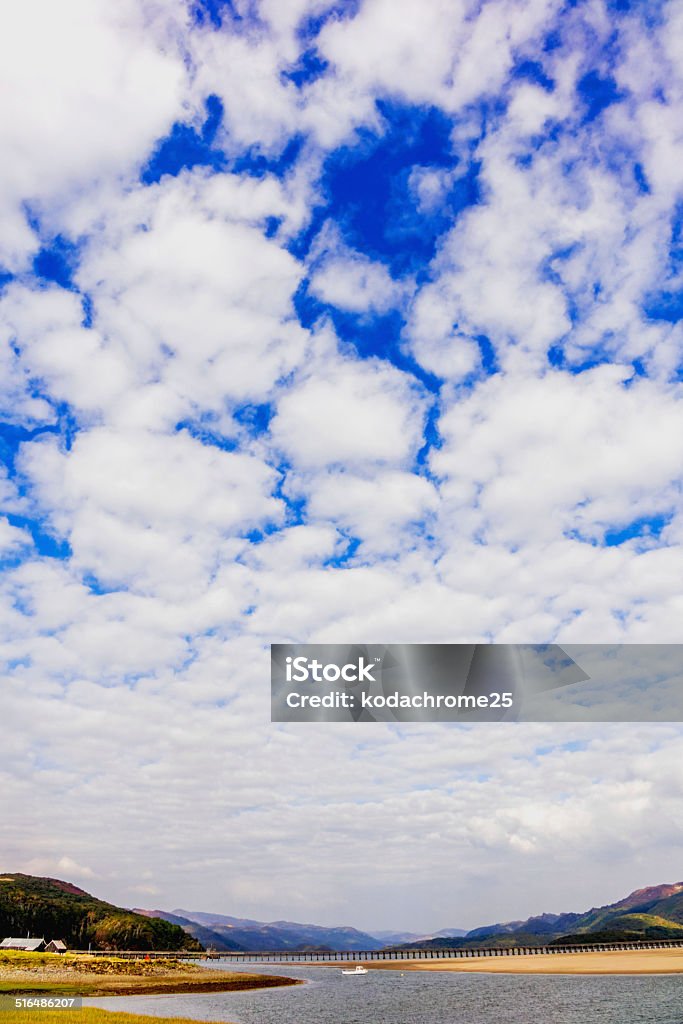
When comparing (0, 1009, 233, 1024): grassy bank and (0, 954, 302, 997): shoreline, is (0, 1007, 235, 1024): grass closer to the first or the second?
(0, 1009, 233, 1024): grassy bank

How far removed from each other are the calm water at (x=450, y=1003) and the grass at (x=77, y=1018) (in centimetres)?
786

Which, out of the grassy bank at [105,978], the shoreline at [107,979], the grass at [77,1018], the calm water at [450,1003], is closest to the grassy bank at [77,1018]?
the grass at [77,1018]

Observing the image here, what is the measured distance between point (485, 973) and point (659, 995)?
70140 mm

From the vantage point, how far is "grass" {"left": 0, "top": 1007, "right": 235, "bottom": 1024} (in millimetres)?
50219

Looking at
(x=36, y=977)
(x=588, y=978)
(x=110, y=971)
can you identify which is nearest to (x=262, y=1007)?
(x=36, y=977)

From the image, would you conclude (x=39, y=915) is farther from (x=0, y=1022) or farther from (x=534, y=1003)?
(x=0, y=1022)

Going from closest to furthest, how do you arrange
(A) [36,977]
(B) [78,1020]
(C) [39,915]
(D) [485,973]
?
(B) [78,1020], (A) [36,977], (D) [485,973], (C) [39,915]

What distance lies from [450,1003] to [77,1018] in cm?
5230

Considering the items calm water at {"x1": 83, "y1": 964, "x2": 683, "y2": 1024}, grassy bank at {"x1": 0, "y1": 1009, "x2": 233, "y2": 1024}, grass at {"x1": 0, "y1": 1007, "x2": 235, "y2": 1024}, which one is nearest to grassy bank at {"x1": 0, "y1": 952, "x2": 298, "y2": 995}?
calm water at {"x1": 83, "y1": 964, "x2": 683, "y2": 1024}

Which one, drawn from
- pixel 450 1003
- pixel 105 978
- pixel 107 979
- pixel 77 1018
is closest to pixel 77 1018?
pixel 77 1018

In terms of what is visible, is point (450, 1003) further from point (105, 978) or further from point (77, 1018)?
point (77, 1018)

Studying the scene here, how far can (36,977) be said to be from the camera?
308ft

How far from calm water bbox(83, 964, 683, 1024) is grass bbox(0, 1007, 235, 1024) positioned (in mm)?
7860

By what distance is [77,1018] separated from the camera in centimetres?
5362
